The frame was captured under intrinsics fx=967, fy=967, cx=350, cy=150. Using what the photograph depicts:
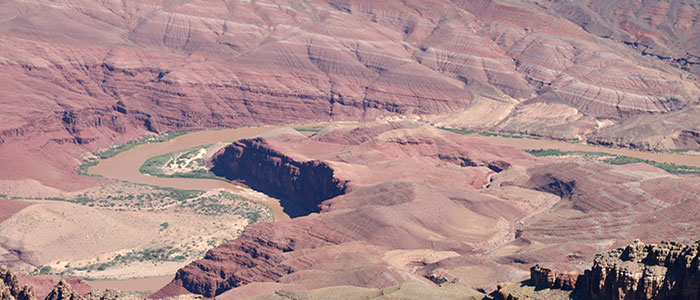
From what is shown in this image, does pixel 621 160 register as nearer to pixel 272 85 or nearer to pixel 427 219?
pixel 427 219

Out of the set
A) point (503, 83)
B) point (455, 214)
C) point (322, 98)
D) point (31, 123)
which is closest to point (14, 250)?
point (455, 214)

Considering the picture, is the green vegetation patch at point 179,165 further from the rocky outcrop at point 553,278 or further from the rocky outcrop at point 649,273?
the rocky outcrop at point 649,273

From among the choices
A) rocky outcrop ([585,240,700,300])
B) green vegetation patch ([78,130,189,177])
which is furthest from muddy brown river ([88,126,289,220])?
rocky outcrop ([585,240,700,300])

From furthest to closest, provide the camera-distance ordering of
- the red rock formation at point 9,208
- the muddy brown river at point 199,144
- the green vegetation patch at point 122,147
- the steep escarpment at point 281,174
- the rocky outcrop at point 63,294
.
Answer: the green vegetation patch at point 122,147 → the muddy brown river at point 199,144 → the steep escarpment at point 281,174 → the red rock formation at point 9,208 → the rocky outcrop at point 63,294

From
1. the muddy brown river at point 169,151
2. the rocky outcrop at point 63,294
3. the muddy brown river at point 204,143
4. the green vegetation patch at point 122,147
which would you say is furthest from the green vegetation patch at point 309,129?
the rocky outcrop at point 63,294

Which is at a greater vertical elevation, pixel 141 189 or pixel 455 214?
pixel 455 214

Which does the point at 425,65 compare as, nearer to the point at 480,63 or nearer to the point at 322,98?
the point at 480,63

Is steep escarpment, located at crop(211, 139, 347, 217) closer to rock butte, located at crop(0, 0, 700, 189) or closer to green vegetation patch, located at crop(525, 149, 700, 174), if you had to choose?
rock butte, located at crop(0, 0, 700, 189)
